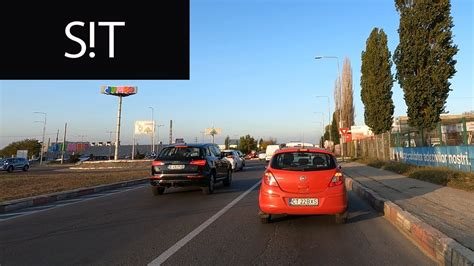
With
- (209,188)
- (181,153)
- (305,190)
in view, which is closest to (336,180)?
(305,190)

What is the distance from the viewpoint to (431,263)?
218 inches

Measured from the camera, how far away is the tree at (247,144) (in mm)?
98562

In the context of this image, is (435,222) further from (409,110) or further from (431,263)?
→ (409,110)

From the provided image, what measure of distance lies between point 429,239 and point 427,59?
15.1 m

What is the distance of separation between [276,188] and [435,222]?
2.89 meters

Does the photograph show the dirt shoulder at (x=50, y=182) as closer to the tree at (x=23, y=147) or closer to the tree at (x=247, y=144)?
the tree at (x=247, y=144)

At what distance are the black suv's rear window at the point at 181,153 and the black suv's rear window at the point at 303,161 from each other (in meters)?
5.37

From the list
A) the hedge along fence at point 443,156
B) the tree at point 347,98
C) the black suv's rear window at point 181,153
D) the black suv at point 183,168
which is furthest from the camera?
the tree at point 347,98

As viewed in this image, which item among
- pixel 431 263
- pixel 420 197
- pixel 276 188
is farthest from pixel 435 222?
pixel 420 197

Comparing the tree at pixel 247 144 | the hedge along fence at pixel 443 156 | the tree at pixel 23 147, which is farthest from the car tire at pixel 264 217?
the tree at pixel 23 147

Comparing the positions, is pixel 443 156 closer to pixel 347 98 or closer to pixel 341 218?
pixel 341 218

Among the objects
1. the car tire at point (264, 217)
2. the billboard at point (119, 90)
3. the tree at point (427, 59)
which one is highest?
the billboard at point (119, 90)

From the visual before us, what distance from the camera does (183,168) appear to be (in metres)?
13.1

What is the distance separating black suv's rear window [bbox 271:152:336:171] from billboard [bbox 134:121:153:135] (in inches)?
2882
